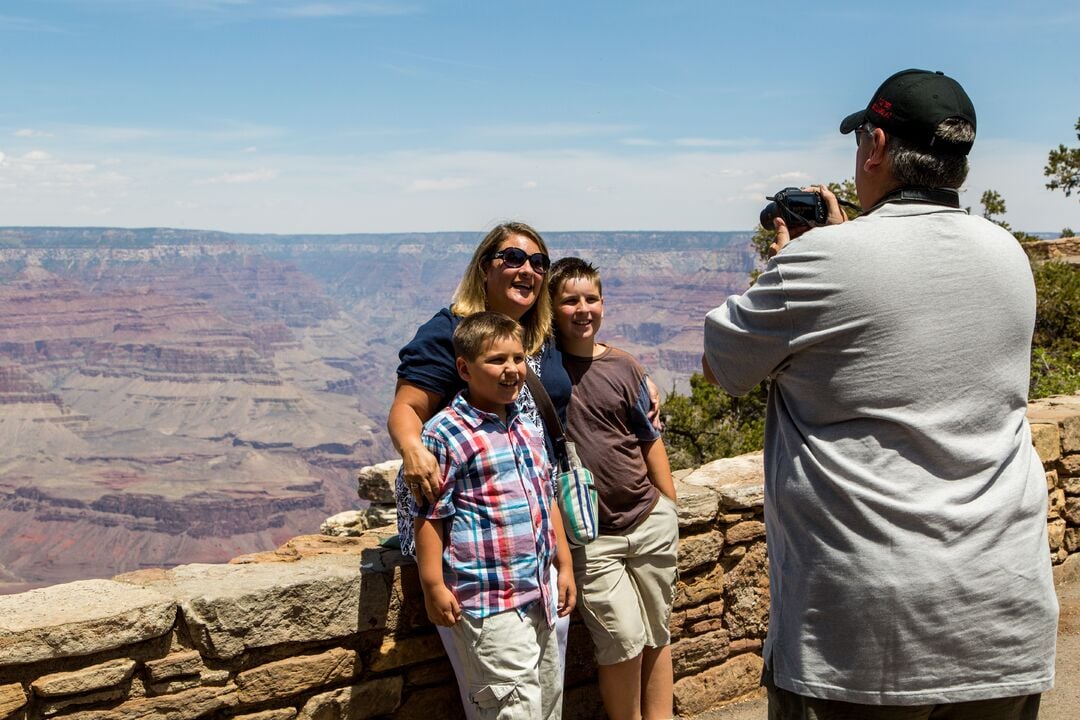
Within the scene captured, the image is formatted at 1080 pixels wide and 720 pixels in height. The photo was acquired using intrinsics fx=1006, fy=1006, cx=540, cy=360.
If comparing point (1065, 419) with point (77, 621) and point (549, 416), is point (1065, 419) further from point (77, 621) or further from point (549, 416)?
point (77, 621)

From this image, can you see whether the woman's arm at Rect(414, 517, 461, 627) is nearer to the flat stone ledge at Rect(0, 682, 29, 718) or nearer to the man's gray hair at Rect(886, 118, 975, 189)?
the flat stone ledge at Rect(0, 682, 29, 718)

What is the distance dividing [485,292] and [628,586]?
3.64ft

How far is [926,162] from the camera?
2072 mm

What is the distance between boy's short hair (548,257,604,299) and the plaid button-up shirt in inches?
29.6

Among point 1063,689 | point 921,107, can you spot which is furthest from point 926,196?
point 1063,689

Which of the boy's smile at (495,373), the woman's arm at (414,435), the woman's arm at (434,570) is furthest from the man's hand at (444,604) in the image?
the boy's smile at (495,373)

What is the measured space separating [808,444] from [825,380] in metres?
0.14

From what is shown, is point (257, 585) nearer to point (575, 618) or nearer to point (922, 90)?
point (575, 618)

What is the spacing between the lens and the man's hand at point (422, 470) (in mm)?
2836

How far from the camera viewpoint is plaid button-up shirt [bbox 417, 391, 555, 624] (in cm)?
288

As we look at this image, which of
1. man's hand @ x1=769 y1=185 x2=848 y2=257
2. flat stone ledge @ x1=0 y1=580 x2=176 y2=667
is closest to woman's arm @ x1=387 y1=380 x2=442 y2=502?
flat stone ledge @ x1=0 y1=580 x2=176 y2=667

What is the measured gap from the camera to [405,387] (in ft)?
9.95

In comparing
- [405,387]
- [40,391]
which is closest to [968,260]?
[405,387]

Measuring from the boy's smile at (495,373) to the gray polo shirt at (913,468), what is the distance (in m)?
1.05
